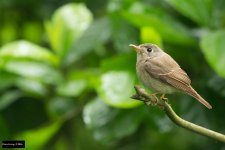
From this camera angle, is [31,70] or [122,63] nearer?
[122,63]

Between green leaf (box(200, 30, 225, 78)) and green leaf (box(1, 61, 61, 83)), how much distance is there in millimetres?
1011

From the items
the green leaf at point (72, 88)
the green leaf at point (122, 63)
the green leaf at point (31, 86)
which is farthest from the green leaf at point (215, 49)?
the green leaf at point (31, 86)

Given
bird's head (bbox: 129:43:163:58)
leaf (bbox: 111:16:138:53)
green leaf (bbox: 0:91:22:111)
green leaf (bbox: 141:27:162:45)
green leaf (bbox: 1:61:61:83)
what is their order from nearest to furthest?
bird's head (bbox: 129:43:163:58)
green leaf (bbox: 141:27:162:45)
leaf (bbox: 111:16:138:53)
green leaf (bbox: 1:61:61:83)
green leaf (bbox: 0:91:22:111)

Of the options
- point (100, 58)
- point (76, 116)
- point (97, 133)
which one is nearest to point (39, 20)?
point (100, 58)

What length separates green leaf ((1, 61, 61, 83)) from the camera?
158 inches

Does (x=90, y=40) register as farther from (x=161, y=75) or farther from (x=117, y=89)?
(x=161, y=75)

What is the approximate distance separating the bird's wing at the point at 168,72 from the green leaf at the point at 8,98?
1631 millimetres

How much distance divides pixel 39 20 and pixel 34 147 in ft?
4.99

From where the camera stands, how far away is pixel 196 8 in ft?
12.1

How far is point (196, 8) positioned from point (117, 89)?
2.13 ft

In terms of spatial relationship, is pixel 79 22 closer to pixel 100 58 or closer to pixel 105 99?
pixel 100 58

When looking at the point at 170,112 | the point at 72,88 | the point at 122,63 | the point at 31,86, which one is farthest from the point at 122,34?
the point at 170,112

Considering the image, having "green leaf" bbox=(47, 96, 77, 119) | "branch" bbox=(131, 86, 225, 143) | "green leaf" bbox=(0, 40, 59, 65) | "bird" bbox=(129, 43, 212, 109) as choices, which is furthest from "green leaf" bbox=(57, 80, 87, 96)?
"branch" bbox=(131, 86, 225, 143)

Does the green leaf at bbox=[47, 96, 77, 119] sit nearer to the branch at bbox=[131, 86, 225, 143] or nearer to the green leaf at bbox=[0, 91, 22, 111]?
the green leaf at bbox=[0, 91, 22, 111]
